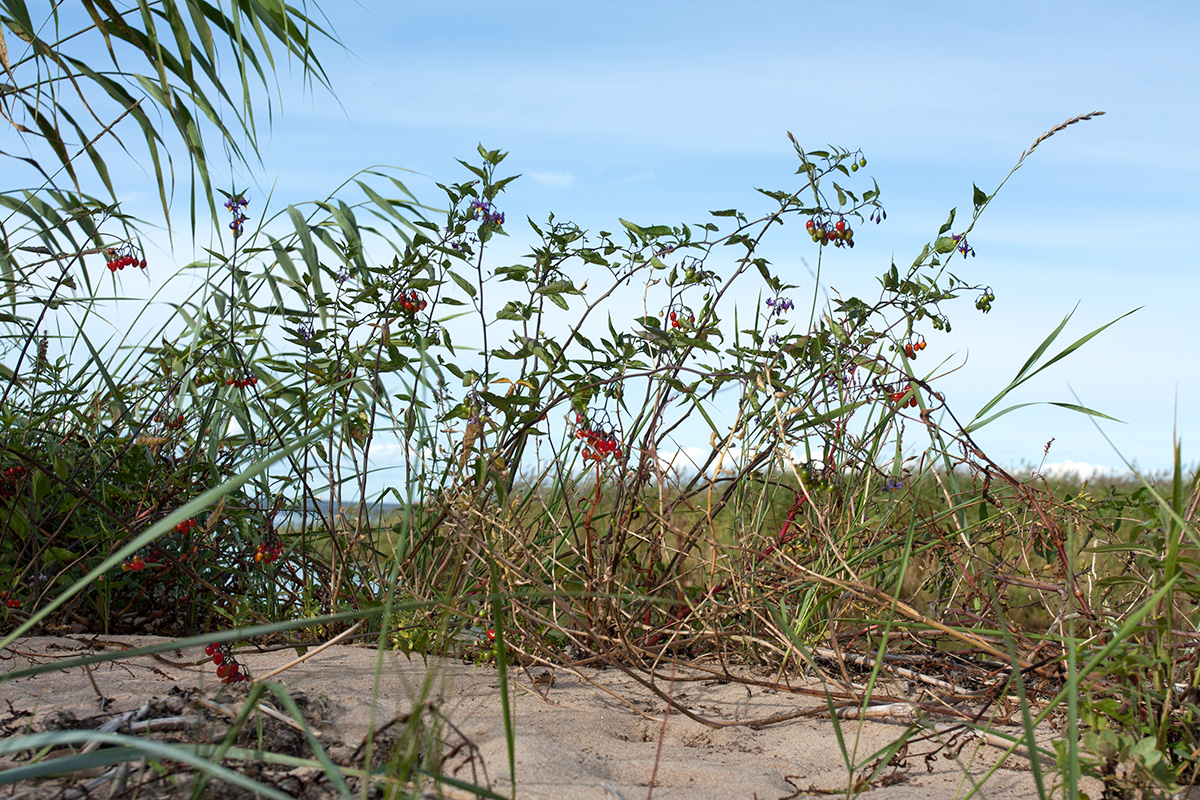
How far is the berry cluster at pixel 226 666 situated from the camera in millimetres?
1815

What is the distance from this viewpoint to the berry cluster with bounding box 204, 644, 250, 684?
1.82 m

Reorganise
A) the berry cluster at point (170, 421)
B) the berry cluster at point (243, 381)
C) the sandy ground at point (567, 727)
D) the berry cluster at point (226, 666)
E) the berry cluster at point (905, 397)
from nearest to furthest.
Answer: the sandy ground at point (567, 727)
the berry cluster at point (226, 666)
the berry cluster at point (905, 397)
the berry cluster at point (243, 381)
the berry cluster at point (170, 421)

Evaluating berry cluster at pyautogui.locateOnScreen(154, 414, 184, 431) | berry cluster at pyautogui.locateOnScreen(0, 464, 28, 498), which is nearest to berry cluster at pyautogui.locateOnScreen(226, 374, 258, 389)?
berry cluster at pyautogui.locateOnScreen(154, 414, 184, 431)

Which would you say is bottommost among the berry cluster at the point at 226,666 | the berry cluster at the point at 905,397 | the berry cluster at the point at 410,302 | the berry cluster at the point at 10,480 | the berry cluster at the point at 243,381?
the berry cluster at the point at 226,666

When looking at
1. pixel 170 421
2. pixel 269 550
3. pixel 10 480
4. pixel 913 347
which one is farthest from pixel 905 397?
pixel 10 480

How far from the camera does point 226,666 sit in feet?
5.95

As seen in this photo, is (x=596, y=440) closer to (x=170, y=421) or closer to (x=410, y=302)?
(x=410, y=302)

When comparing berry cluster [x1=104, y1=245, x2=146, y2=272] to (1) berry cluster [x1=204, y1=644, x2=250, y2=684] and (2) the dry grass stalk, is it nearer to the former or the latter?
(1) berry cluster [x1=204, y1=644, x2=250, y2=684]

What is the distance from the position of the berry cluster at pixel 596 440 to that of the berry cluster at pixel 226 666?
2.97 ft

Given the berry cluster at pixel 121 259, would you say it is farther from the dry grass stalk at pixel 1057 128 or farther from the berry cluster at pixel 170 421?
the dry grass stalk at pixel 1057 128

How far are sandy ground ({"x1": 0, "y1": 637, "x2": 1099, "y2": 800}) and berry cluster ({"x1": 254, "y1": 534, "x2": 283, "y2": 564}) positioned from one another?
253 millimetres

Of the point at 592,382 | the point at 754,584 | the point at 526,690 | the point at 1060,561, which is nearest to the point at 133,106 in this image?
the point at 592,382

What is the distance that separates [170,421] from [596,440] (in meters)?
1.52

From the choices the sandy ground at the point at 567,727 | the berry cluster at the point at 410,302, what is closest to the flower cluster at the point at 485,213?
the berry cluster at the point at 410,302
